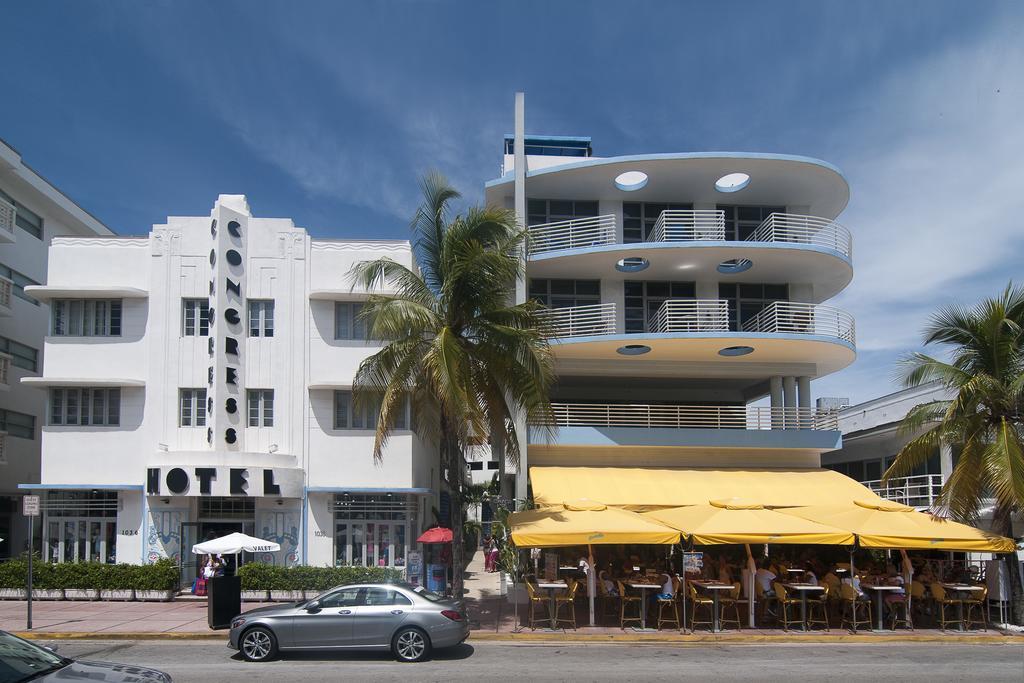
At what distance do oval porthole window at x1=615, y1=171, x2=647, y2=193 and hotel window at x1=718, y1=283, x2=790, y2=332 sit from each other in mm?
4845

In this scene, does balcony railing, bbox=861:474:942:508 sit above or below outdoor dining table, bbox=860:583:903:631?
above

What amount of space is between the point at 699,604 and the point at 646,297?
12565 mm

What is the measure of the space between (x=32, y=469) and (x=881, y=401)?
116 ft

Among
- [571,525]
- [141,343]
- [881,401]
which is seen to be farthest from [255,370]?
[881,401]

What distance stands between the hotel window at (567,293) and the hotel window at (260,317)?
9.17m

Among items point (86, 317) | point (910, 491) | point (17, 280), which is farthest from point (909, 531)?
point (17, 280)

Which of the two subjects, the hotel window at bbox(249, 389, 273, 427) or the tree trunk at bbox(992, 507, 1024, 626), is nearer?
the tree trunk at bbox(992, 507, 1024, 626)

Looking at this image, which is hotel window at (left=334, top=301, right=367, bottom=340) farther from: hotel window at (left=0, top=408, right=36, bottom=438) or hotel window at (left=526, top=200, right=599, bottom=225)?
hotel window at (left=0, top=408, right=36, bottom=438)

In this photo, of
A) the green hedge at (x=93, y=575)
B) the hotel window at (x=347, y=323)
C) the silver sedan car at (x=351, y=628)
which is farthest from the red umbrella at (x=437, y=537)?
the green hedge at (x=93, y=575)

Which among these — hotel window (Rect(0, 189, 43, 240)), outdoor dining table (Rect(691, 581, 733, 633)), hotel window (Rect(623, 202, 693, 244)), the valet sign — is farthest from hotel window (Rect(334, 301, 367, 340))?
hotel window (Rect(0, 189, 43, 240))

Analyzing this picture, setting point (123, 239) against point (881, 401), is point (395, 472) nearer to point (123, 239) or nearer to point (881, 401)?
point (123, 239)

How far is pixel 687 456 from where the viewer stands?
26812 mm

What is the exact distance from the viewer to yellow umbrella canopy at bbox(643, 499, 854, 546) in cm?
1725

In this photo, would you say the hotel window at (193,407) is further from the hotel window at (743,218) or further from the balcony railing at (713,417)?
the hotel window at (743,218)
